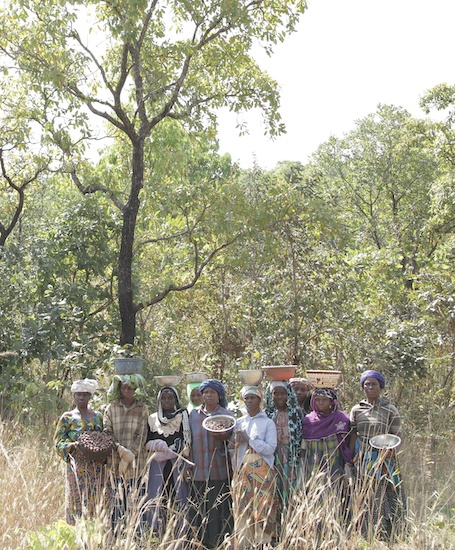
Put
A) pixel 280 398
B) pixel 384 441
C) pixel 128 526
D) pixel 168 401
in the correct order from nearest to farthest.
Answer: pixel 128 526 → pixel 384 441 → pixel 280 398 → pixel 168 401

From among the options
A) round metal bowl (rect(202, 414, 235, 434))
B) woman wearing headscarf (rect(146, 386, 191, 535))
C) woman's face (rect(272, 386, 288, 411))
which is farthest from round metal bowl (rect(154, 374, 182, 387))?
woman's face (rect(272, 386, 288, 411))

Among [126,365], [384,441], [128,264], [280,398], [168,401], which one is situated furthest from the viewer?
[128,264]

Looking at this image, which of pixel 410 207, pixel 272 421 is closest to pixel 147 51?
pixel 272 421

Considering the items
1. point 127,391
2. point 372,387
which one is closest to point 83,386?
point 127,391

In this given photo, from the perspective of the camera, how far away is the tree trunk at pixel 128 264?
8625 millimetres

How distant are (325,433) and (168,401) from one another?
1.26m

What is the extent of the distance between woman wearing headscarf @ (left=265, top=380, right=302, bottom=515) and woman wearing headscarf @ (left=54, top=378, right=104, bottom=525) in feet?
4.25

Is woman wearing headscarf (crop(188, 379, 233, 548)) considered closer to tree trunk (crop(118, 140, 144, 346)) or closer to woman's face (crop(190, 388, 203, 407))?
woman's face (crop(190, 388, 203, 407))

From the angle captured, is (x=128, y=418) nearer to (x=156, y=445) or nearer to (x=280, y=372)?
(x=156, y=445)

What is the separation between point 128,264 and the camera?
867cm

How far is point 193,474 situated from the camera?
548 cm

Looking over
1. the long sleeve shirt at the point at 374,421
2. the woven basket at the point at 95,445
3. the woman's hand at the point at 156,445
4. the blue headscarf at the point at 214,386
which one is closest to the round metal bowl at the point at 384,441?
the long sleeve shirt at the point at 374,421

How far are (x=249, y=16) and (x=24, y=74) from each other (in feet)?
9.64

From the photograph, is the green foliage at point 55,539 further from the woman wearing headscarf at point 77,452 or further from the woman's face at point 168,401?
the woman's face at point 168,401
